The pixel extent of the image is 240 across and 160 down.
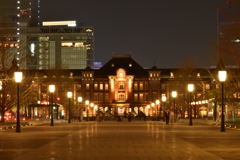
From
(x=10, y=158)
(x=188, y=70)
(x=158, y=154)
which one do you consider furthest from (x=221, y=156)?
(x=188, y=70)

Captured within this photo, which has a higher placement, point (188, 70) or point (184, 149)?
point (188, 70)

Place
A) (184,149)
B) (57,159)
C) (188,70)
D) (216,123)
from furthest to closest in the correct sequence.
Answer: (188,70) → (216,123) → (184,149) → (57,159)

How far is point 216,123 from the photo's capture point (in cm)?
5062

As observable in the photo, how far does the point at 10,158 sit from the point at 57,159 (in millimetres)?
1718

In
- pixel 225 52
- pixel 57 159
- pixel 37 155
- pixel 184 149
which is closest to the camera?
pixel 57 159

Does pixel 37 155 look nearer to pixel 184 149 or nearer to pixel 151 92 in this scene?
pixel 184 149

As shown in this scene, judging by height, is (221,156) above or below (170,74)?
below

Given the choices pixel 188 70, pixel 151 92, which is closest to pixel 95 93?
pixel 151 92

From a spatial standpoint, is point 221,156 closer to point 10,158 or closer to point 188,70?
point 10,158

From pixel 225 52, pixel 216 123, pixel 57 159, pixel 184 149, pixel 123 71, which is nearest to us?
pixel 57 159

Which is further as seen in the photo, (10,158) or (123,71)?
(123,71)

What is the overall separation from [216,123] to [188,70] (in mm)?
33386

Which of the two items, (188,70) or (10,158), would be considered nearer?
(10,158)

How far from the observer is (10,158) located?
1647 centimetres
